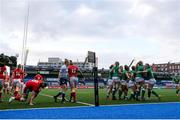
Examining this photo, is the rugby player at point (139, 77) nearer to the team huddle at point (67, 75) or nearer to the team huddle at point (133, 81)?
the team huddle at point (133, 81)

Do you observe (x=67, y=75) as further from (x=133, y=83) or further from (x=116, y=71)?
(x=133, y=83)

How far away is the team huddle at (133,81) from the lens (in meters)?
18.7

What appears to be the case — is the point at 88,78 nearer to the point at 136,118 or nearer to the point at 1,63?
the point at 1,63

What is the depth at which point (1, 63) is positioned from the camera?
16.4m

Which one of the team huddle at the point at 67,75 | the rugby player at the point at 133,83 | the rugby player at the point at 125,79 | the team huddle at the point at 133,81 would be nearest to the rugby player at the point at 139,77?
the team huddle at the point at 133,81

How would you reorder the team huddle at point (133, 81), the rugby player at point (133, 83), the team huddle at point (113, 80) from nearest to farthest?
the team huddle at point (113, 80) < the team huddle at point (133, 81) < the rugby player at point (133, 83)

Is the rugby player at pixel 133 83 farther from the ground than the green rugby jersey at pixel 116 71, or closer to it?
closer to it

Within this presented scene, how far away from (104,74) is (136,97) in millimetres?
65820

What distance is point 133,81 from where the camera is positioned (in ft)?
65.8

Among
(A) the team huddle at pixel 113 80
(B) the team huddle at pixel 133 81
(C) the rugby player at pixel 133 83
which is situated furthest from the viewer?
(C) the rugby player at pixel 133 83

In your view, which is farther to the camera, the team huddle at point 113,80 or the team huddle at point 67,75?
the team huddle at point 67,75

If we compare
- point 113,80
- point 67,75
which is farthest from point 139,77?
point 67,75

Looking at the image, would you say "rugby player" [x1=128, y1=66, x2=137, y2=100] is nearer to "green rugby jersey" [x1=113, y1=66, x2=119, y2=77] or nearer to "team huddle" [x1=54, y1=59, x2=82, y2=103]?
"green rugby jersey" [x1=113, y1=66, x2=119, y2=77]

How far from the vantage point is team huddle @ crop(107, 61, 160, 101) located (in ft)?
61.3
